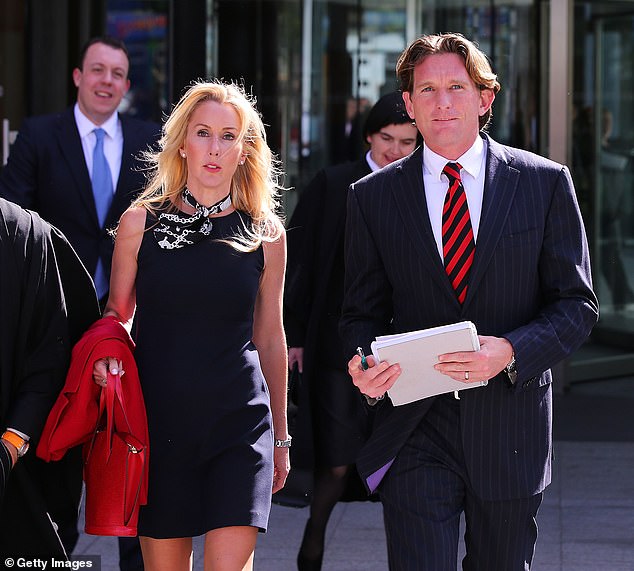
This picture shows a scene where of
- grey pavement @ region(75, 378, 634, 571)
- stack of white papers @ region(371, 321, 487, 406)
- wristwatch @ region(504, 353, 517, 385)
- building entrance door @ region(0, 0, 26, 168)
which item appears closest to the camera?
stack of white papers @ region(371, 321, 487, 406)

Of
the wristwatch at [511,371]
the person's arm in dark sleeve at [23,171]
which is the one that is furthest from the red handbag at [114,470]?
the person's arm in dark sleeve at [23,171]

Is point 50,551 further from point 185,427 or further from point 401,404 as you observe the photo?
point 401,404

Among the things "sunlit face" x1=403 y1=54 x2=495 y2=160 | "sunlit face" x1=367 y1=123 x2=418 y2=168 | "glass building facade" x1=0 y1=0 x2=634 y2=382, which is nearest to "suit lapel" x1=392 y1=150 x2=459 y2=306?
"sunlit face" x1=403 y1=54 x2=495 y2=160

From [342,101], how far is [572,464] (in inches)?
155

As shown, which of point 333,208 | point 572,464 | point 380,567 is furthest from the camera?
point 572,464

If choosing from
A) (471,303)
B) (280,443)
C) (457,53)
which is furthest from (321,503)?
(457,53)

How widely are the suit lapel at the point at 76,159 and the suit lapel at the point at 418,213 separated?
233 centimetres

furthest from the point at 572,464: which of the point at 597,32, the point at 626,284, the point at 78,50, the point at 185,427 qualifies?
the point at 78,50

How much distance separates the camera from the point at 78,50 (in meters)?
9.77

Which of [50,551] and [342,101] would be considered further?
[342,101]

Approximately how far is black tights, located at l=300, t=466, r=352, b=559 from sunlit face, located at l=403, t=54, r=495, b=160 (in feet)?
6.32

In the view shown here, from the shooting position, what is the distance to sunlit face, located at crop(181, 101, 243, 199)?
13.0 feet

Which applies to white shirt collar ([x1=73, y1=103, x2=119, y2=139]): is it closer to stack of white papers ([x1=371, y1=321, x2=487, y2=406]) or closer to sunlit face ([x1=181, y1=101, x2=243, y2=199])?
sunlit face ([x1=181, y1=101, x2=243, y2=199])

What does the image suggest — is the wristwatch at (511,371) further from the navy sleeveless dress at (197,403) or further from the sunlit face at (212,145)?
the sunlit face at (212,145)
